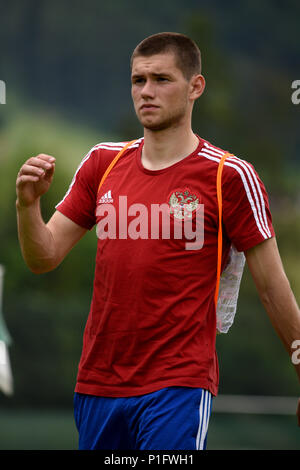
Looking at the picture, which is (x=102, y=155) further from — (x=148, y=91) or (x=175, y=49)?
(x=175, y=49)

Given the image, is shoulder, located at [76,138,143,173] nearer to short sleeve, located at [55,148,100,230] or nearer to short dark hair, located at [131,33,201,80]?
short sleeve, located at [55,148,100,230]

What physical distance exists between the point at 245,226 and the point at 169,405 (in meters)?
0.66

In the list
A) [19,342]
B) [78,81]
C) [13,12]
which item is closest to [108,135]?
[78,81]

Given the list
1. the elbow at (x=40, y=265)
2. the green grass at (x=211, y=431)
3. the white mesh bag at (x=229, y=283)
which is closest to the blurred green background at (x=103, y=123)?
the green grass at (x=211, y=431)

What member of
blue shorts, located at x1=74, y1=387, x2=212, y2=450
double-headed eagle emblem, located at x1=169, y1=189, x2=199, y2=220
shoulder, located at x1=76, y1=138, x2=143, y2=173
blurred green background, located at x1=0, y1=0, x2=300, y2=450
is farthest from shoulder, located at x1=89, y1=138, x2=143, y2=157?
blurred green background, located at x1=0, y1=0, x2=300, y2=450

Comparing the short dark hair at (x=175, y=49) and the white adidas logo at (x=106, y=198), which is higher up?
the short dark hair at (x=175, y=49)

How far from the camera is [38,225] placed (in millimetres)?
2773

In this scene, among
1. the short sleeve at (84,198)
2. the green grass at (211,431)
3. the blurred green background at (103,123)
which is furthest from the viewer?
the blurred green background at (103,123)

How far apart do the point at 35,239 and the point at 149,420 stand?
2.43 feet

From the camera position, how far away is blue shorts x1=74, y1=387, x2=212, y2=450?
2.62 meters

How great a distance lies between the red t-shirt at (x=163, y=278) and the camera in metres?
2.70

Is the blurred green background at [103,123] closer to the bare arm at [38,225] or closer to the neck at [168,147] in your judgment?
the bare arm at [38,225]

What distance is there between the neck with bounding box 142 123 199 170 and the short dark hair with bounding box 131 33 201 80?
0.69 ft
